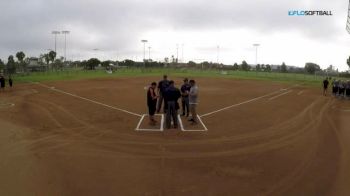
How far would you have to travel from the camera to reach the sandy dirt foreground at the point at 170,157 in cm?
767

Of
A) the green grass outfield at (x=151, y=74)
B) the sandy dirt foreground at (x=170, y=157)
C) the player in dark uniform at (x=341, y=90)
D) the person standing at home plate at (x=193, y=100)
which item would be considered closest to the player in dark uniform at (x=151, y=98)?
the sandy dirt foreground at (x=170, y=157)

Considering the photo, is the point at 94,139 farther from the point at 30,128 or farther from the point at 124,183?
the point at 124,183

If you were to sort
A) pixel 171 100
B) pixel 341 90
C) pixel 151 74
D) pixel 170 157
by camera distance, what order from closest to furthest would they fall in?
pixel 170 157 → pixel 171 100 → pixel 341 90 → pixel 151 74

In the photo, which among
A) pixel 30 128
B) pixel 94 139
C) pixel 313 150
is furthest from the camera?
pixel 30 128

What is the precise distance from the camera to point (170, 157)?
9844mm

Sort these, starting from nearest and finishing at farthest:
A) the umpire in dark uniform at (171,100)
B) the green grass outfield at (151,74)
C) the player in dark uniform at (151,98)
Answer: the umpire in dark uniform at (171,100), the player in dark uniform at (151,98), the green grass outfield at (151,74)

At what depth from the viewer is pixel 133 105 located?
2045 cm

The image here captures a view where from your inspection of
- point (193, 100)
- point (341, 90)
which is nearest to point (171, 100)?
point (193, 100)

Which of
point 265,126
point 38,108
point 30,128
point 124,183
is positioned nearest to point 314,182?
point 124,183

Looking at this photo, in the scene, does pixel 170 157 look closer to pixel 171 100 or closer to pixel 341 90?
pixel 171 100

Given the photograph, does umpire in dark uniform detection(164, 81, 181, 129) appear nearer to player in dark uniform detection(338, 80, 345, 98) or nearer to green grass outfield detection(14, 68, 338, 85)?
player in dark uniform detection(338, 80, 345, 98)

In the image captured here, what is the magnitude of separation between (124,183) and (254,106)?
48.9ft

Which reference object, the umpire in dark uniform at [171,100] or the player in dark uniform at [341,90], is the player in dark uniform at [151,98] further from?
the player in dark uniform at [341,90]

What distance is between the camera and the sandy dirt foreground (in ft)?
25.2
